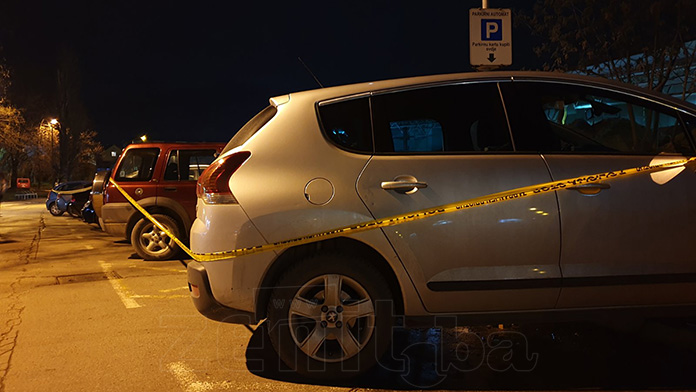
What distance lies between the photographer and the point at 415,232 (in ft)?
11.1

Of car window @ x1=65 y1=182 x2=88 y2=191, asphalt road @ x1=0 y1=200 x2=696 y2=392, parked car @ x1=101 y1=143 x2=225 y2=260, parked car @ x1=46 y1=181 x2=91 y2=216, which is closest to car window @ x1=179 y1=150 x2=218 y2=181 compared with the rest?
parked car @ x1=101 y1=143 x2=225 y2=260

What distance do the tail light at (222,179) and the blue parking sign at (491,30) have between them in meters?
5.86

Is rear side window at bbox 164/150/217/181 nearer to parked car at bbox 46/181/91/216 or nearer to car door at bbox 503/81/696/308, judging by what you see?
car door at bbox 503/81/696/308

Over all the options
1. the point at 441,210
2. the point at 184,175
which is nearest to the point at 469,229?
the point at 441,210

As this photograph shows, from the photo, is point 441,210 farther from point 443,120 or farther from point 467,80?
point 467,80

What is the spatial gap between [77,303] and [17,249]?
582cm

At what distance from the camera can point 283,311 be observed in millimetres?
3436

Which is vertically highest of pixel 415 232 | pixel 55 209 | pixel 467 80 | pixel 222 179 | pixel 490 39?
pixel 490 39

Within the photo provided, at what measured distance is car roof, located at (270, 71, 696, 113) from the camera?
369 cm

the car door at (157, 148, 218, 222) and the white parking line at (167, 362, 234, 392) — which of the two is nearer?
the white parking line at (167, 362, 234, 392)

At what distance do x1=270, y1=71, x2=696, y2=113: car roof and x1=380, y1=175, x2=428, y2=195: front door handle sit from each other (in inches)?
26.2

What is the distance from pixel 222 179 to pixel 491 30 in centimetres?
607

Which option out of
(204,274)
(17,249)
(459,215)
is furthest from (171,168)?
(459,215)

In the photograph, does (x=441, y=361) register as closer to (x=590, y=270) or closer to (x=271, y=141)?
(x=590, y=270)
